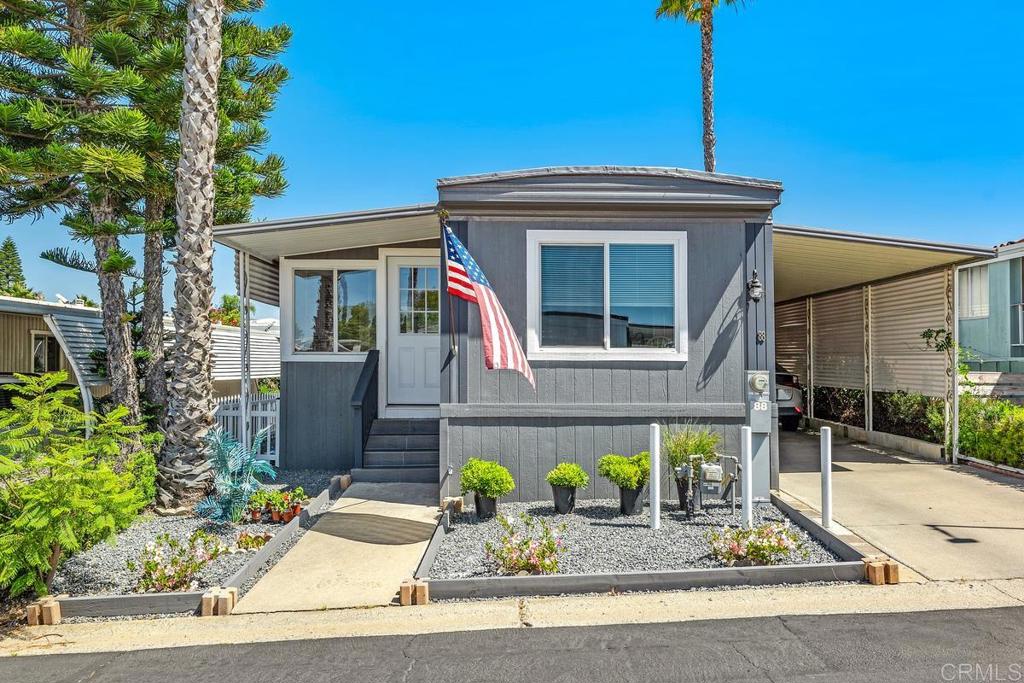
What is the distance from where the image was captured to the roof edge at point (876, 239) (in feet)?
22.9

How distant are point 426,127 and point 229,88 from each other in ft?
32.7

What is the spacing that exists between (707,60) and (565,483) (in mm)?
11580

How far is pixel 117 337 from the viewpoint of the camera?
28.2ft

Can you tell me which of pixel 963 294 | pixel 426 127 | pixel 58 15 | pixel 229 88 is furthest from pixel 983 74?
pixel 58 15

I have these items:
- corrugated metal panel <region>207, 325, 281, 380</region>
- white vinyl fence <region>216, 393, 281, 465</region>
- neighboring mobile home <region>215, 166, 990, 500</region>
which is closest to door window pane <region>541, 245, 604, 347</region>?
neighboring mobile home <region>215, 166, 990, 500</region>

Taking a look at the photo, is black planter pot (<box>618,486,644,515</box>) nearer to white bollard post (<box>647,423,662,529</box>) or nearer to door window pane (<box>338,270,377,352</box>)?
white bollard post (<box>647,423,662,529</box>)

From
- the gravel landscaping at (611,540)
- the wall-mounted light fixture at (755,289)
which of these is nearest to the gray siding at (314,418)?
the gravel landscaping at (611,540)

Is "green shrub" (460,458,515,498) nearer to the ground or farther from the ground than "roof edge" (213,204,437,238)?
nearer to the ground

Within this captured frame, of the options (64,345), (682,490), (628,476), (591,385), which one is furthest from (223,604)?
(64,345)

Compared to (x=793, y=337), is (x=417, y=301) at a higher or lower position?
higher

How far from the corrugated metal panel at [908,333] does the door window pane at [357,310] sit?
832 centimetres

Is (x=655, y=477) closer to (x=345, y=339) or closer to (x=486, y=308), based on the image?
(x=486, y=308)

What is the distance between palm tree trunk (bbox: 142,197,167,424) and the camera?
29.6 feet

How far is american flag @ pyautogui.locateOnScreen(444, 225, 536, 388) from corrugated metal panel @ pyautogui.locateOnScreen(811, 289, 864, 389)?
826cm
